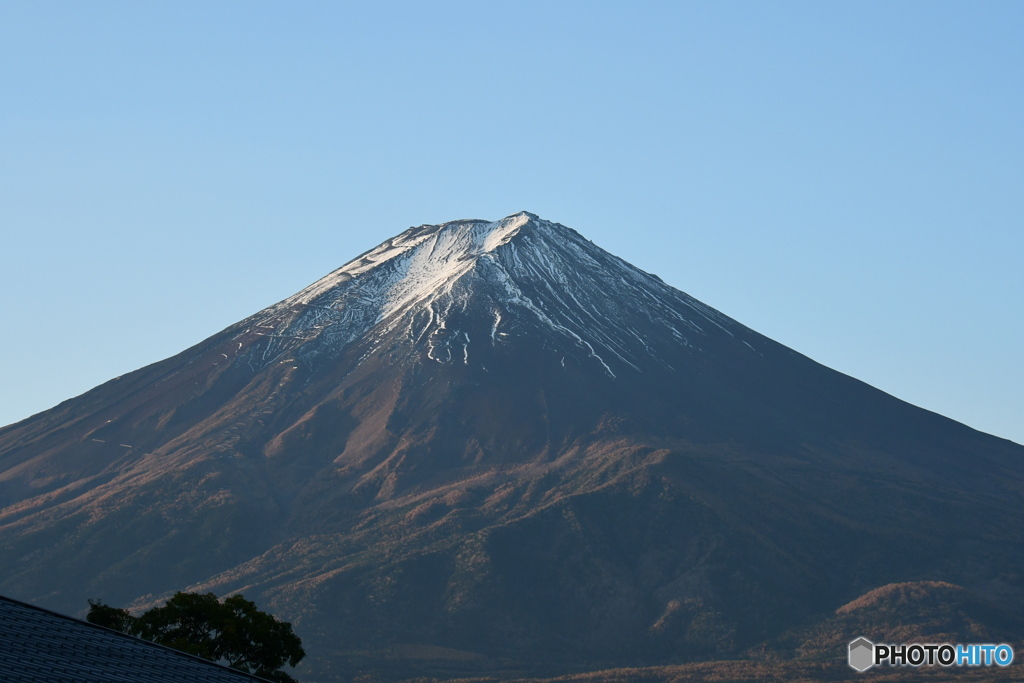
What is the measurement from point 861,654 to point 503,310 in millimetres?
77307

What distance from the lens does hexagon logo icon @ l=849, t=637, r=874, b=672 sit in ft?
386

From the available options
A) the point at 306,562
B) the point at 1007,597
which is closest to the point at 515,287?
the point at 306,562

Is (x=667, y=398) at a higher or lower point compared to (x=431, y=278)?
lower

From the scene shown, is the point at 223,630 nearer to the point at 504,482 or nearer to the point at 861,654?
the point at 861,654

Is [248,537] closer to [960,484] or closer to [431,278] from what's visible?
[431,278]

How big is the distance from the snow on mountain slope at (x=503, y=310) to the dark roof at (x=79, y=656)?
5379 inches

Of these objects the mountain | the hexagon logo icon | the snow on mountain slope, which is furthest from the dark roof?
the snow on mountain slope

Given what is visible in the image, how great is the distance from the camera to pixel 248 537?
14562 centimetres

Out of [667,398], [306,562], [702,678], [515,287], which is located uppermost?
[515,287]

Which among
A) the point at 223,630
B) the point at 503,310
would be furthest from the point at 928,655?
the point at 223,630

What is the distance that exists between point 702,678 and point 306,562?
141 ft

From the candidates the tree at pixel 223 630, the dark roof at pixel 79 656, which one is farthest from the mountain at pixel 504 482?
the dark roof at pixel 79 656

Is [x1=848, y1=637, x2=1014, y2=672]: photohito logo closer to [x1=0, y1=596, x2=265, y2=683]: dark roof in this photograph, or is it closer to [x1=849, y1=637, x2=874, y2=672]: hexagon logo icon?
[x1=849, y1=637, x2=874, y2=672]: hexagon logo icon

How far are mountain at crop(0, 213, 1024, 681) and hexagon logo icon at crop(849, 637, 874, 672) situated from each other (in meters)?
7.00
